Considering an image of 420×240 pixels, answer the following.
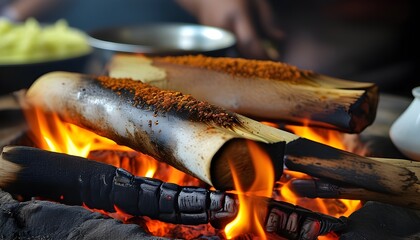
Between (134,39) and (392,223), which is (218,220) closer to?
(392,223)

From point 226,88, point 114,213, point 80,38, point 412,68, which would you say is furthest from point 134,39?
point 412,68

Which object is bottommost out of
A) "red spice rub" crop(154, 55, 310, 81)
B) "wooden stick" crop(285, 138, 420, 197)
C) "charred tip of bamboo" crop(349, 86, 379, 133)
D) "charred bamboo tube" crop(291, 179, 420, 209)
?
"charred bamboo tube" crop(291, 179, 420, 209)

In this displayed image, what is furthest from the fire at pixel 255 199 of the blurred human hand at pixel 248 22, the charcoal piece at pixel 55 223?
the blurred human hand at pixel 248 22

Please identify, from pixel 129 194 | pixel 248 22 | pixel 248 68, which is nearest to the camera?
pixel 129 194

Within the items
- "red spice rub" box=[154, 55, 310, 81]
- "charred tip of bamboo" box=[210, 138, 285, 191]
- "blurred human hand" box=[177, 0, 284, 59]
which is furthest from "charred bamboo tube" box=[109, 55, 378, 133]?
"blurred human hand" box=[177, 0, 284, 59]

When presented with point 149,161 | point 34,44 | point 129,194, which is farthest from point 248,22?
point 129,194

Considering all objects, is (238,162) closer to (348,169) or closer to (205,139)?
(205,139)

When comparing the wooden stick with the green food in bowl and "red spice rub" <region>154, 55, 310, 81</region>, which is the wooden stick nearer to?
"red spice rub" <region>154, 55, 310, 81</region>
